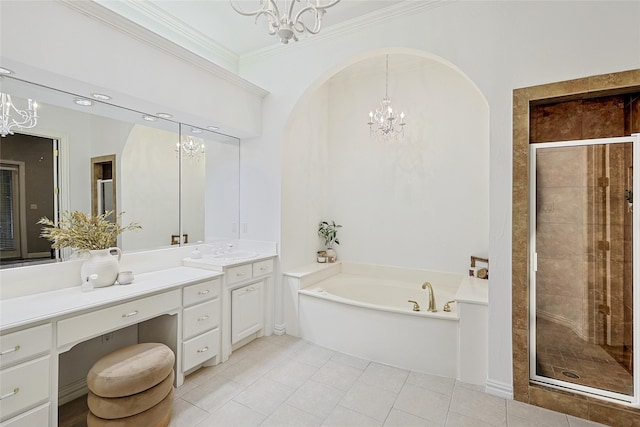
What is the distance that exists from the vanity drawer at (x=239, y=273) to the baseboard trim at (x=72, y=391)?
1231mm

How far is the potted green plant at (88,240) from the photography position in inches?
81.6

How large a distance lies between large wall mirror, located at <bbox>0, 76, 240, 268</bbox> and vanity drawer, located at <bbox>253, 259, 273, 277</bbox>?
583 millimetres

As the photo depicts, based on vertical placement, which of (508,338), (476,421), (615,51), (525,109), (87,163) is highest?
(615,51)

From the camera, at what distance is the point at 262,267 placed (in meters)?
3.12

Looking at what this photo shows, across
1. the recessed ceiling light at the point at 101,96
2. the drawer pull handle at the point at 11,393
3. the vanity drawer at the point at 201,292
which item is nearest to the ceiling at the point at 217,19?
the recessed ceiling light at the point at 101,96

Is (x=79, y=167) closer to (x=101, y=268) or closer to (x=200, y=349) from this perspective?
(x=101, y=268)

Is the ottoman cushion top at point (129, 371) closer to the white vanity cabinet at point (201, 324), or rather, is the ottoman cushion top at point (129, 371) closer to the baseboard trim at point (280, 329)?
the white vanity cabinet at point (201, 324)

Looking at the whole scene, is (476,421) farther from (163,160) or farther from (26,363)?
(163,160)

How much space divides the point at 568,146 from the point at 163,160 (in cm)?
338

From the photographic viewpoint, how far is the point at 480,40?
233 cm

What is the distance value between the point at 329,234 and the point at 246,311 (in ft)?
5.34

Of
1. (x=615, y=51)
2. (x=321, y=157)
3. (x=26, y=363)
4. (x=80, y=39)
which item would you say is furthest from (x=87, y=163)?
(x=615, y=51)

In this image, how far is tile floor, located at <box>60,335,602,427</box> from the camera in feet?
6.43

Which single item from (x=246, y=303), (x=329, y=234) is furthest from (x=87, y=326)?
(x=329, y=234)
